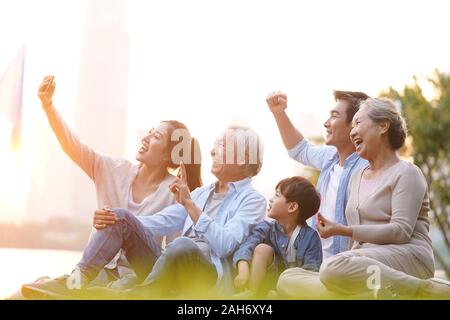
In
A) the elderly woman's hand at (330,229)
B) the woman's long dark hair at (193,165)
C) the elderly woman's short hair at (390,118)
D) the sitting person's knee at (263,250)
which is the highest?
the elderly woman's short hair at (390,118)

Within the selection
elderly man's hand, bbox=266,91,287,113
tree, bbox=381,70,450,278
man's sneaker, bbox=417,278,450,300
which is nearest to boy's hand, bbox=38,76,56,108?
elderly man's hand, bbox=266,91,287,113

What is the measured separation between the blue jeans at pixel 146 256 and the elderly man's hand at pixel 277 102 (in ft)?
2.39

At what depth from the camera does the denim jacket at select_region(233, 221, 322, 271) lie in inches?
124

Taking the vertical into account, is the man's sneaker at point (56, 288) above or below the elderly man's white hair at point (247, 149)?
below

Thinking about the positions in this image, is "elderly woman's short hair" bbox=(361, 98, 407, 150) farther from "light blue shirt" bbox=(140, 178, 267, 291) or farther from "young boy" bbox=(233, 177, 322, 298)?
"light blue shirt" bbox=(140, 178, 267, 291)

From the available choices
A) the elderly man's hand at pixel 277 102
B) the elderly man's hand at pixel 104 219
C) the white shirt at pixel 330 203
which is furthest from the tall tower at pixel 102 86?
the white shirt at pixel 330 203

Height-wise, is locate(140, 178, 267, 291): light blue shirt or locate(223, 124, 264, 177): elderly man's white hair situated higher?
locate(223, 124, 264, 177): elderly man's white hair

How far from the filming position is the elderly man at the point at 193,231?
10.2 ft

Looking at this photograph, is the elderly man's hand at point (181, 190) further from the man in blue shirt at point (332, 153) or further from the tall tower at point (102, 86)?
the man in blue shirt at point (332, 153)

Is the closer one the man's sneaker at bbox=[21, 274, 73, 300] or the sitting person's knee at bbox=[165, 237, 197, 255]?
the sitting person's knee at bbox=[165, 237, 197, 255]

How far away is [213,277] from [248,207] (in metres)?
0.34

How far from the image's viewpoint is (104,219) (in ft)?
10.3

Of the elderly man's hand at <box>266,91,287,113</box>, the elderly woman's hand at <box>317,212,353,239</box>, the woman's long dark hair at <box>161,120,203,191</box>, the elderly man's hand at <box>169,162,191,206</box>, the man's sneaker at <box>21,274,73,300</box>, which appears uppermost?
the elderly man's hand at <box>266,91,287,113</box>

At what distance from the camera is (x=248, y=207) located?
3.23 m
